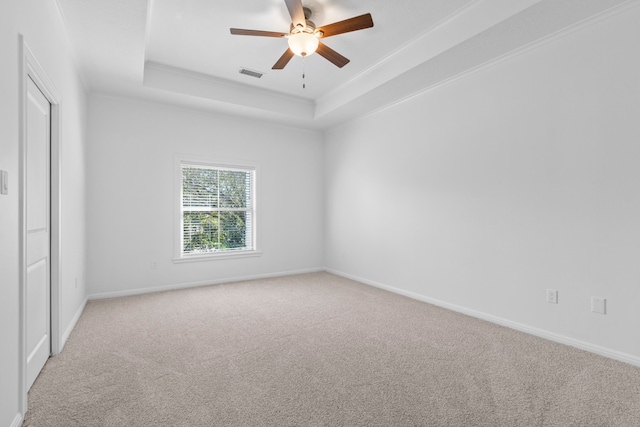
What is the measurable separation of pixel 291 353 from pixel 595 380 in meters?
2.10

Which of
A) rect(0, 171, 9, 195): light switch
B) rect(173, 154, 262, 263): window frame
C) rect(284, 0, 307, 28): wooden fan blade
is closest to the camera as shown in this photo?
rect(0, 171, 9, 195): light switch

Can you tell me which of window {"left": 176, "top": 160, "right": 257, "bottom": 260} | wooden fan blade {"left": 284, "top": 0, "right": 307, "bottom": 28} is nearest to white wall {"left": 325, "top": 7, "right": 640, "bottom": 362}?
wooden fan blade {"left": 284, "top": 0, "right": 307, "bottom": 28}

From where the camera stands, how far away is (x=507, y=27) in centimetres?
264

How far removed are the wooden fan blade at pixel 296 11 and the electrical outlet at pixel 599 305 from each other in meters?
3.25

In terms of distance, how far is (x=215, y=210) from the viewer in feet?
16.3

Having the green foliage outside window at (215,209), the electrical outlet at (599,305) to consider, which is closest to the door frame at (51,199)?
the green foliage outside window at (215,209)

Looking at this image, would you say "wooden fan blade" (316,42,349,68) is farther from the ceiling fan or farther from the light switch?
the light switch

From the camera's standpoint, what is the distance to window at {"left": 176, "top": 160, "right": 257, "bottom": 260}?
473cm

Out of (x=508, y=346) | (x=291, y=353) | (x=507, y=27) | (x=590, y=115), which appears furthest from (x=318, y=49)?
(x=508, y=346)

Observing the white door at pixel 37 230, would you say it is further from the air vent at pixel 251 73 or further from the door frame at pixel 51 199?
the air vent at pixel 251 73

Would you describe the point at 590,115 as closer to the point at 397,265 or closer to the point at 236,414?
the point at 397,265

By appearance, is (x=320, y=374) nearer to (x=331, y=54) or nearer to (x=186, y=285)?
(x=331, y=54)

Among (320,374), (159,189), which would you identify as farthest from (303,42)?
(159,189)

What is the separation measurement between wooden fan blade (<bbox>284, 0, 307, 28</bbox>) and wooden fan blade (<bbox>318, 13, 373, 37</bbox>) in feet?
0.59
